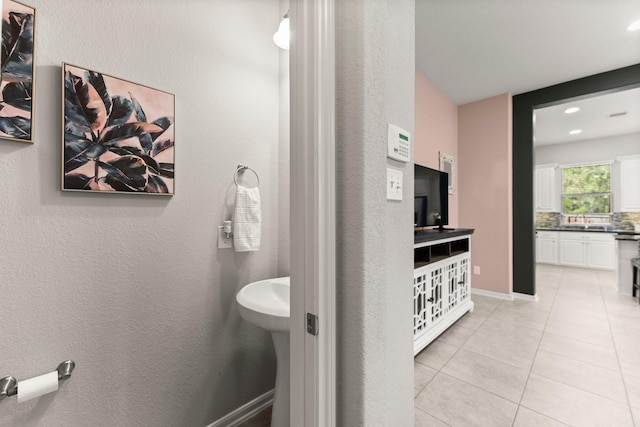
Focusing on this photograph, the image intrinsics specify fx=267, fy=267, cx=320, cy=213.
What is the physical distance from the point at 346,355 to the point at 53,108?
1.36m

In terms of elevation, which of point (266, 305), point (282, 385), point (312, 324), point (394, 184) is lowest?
point (282, 385)

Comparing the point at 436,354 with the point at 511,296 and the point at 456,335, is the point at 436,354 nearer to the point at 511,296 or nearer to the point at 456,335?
the point at 456,335

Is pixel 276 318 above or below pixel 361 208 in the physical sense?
A: below

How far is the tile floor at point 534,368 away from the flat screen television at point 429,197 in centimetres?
113

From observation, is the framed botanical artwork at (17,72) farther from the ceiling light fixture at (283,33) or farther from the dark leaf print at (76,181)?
the ceiling light fixture at (283,33)

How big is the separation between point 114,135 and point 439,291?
262cm

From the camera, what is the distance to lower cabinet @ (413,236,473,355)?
2.16 metres

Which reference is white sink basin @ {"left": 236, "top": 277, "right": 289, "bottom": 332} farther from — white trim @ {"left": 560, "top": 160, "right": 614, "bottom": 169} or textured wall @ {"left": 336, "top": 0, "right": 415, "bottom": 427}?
white trim @ {"left": 560, "top": 160, "right": 614, "bottom": 169}

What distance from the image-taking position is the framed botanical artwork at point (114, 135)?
3.37 feet

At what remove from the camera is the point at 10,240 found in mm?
927

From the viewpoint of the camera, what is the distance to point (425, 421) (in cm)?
155

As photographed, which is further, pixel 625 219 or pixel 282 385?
pixel 625 219

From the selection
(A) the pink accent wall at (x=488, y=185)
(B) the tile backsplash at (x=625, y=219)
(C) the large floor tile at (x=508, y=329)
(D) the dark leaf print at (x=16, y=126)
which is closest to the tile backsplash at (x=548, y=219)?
(B) the tile backsplash at (x=625, y=219)

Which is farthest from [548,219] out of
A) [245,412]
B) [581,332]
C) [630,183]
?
[245,412]
